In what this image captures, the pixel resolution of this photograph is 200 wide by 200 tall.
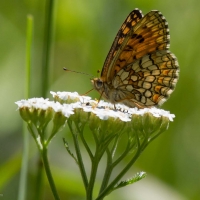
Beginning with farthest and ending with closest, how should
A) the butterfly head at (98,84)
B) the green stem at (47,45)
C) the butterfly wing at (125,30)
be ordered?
the butterfly head at (98,84)
the butterfly wing at (125,30)
the green stem at (47,45)

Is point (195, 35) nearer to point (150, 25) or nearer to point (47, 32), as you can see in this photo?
point (150, 25)

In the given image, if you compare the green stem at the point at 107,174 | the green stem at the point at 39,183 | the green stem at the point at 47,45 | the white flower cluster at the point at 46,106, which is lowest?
the green stem at the point at 39,183

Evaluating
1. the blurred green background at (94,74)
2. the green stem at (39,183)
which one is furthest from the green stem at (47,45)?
the blurred green background at (94,74)

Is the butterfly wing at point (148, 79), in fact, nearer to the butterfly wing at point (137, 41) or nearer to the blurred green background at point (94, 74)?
the butterfly wing at point (137, 41)


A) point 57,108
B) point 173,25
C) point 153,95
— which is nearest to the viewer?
point 57,108

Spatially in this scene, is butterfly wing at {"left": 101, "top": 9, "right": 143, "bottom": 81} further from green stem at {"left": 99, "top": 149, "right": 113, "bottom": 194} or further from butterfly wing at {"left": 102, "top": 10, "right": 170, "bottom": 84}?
Answer: green stem at {"left": 99, "top": 149, "right": 113, "bottom": 194}

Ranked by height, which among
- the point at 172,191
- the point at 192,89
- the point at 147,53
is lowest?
the point at 172,191

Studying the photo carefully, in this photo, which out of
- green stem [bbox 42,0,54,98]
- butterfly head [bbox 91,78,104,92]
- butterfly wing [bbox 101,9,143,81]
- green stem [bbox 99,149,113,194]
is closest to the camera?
green stem [bbox 99,149,113,194]

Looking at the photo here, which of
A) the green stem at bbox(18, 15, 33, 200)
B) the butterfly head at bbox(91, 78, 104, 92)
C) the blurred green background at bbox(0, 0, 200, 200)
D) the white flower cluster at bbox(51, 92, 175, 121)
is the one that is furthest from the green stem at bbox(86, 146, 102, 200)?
the blurred green background at bbox(0, 0, 200, 200)

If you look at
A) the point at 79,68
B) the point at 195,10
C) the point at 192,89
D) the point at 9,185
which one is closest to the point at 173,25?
the point at 195,10
